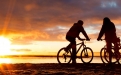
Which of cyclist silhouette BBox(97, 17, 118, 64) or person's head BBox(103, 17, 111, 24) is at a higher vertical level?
person's head BBox(103, 17, 111, 24)

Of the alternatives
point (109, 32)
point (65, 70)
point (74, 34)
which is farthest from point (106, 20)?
point (65, 70)

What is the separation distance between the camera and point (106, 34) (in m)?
15.2

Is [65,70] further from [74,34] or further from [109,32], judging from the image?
[74,34]

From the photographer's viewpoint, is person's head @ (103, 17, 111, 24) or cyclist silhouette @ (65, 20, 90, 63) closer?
person's head @ (103, 17, 111, 24)

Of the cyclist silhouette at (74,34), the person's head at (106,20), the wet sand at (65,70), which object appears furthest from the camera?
the cyclist silhouette at (74,34)

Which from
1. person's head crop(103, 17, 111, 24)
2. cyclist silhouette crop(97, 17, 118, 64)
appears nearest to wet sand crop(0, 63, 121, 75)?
cyclist silhouette crop(97, 17, 118, 64)

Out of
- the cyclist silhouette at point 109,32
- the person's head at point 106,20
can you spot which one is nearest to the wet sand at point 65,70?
the cyclist silhouette at point 109,32

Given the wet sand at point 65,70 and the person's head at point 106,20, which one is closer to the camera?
the wet sand at point 65,70

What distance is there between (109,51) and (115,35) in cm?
101

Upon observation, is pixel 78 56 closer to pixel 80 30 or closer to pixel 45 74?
pixel 80 30

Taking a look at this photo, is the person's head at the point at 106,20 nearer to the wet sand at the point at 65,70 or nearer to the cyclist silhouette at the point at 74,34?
the cyclist silhouette at the point at 74,34

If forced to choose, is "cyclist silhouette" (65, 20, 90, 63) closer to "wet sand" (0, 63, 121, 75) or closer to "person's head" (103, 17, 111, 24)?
"person's head" (103, 17, 111, 24)

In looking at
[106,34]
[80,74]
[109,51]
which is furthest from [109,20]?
[80,74]

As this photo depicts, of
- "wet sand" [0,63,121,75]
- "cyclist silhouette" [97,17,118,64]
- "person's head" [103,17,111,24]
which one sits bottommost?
"wet sand" [0,63,121,75]
